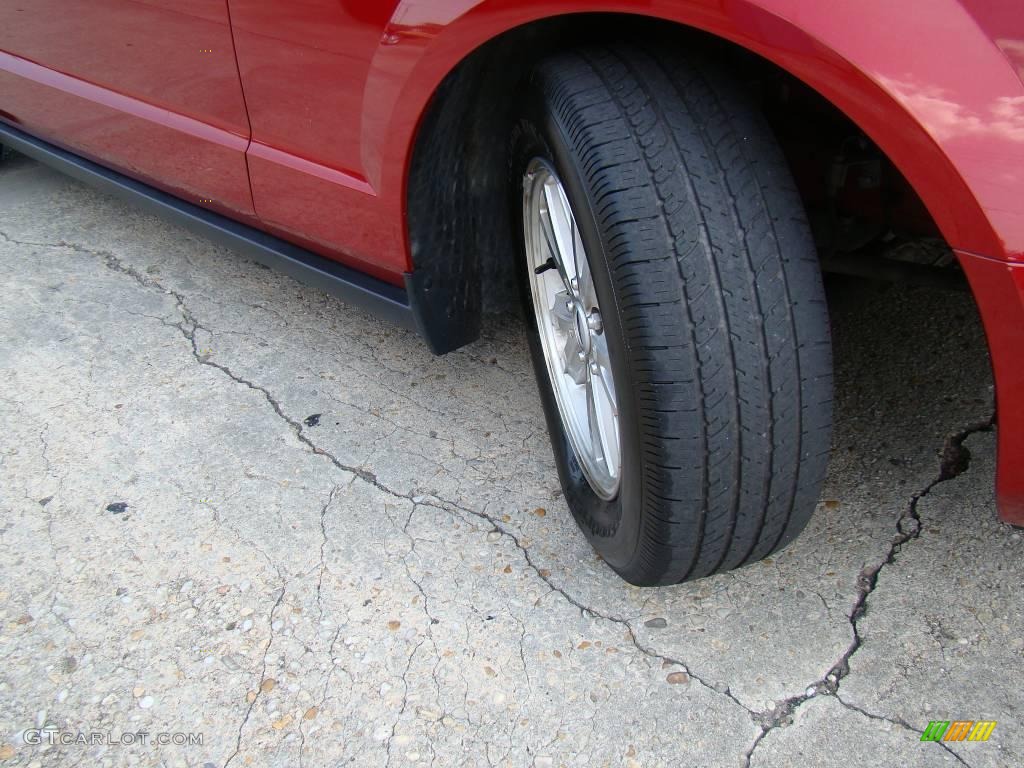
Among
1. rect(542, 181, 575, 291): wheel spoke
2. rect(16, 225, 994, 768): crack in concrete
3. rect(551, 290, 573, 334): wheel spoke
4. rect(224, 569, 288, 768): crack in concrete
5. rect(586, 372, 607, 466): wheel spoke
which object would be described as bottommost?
rect(224, 569, 288, 768): crack in concrete

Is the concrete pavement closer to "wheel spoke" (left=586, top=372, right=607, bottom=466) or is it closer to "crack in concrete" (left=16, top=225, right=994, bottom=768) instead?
"crack in concrete" (left=16, top=225, right=994, bottom=768)

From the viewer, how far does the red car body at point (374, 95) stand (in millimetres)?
1076

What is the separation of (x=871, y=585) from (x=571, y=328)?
0.76 meters

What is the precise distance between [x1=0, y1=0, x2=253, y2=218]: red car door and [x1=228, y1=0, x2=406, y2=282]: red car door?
80mm

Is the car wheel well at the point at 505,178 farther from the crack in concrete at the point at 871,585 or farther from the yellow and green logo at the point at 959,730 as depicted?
the yellow and green logo at the point at 959,730

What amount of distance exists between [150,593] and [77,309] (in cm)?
131

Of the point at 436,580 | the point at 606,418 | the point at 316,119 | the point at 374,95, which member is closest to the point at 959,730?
the point at 606,418

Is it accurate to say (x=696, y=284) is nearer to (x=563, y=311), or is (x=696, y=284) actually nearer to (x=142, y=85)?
(x=563, y=311)

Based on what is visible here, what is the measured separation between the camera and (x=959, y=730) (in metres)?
1.50

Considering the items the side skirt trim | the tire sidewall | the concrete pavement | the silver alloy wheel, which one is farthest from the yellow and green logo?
the side skirt trim

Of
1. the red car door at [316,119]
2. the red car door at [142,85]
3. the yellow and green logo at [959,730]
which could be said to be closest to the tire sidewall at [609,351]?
the red car door at [316,119]

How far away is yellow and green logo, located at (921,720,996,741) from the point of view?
1.49 m

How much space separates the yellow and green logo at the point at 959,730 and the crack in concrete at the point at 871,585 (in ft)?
0.05

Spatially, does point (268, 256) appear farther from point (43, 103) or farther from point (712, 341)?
point (712, 341)
